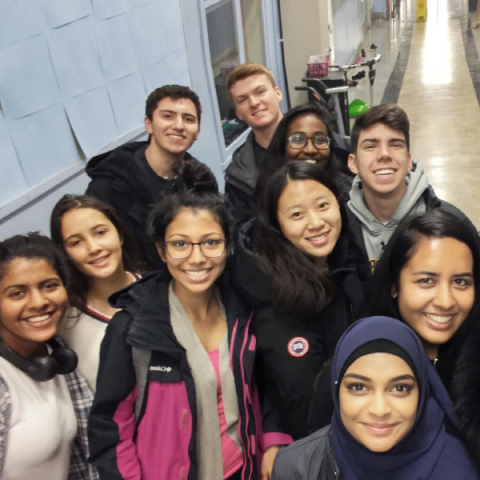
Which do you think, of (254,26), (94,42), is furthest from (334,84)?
(94,42)

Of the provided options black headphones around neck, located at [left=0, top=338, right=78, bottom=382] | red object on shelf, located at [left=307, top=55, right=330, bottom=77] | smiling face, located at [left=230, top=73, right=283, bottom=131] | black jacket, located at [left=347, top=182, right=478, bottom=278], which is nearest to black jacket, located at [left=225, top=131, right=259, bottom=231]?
smiling face, located at [left=230, top=73, right=283, bottom=131]

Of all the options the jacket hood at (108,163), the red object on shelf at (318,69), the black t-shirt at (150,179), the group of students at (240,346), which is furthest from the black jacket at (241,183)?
the red object on shelf at (318,69)

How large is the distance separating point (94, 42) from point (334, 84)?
147 inches

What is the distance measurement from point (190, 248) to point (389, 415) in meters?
0.75

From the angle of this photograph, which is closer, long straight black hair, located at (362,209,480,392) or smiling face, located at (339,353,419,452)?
smiling face, located at (339,353,419,452)

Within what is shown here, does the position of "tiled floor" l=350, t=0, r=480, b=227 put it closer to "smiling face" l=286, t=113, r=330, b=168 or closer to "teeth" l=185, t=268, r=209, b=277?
"smiling face" l=286, t=113, r=330, b=168

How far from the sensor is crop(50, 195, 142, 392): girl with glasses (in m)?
1.68

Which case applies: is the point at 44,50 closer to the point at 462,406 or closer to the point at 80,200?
the point at 80,200

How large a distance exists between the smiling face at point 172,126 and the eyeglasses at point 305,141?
21.5 inches

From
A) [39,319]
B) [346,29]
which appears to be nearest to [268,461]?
[39,319]

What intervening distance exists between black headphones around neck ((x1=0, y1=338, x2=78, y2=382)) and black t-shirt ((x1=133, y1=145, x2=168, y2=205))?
98cm

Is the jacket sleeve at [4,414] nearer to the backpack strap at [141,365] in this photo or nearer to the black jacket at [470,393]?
the backpack strap at [141,365]

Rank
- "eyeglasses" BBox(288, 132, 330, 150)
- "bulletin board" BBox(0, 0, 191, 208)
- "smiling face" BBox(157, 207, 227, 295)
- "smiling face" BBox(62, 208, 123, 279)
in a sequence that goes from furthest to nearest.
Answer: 1. "eyeglasses" BBox(288, 132, 330, 150)
2. "bulletin board" BBox(0, 0, 191, 208)
3. "smiling face" BBox(62, 208, 123, 279)
4. "smiling face" BBox(157, 207, 227, 295)

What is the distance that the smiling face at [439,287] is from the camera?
4.49ft
